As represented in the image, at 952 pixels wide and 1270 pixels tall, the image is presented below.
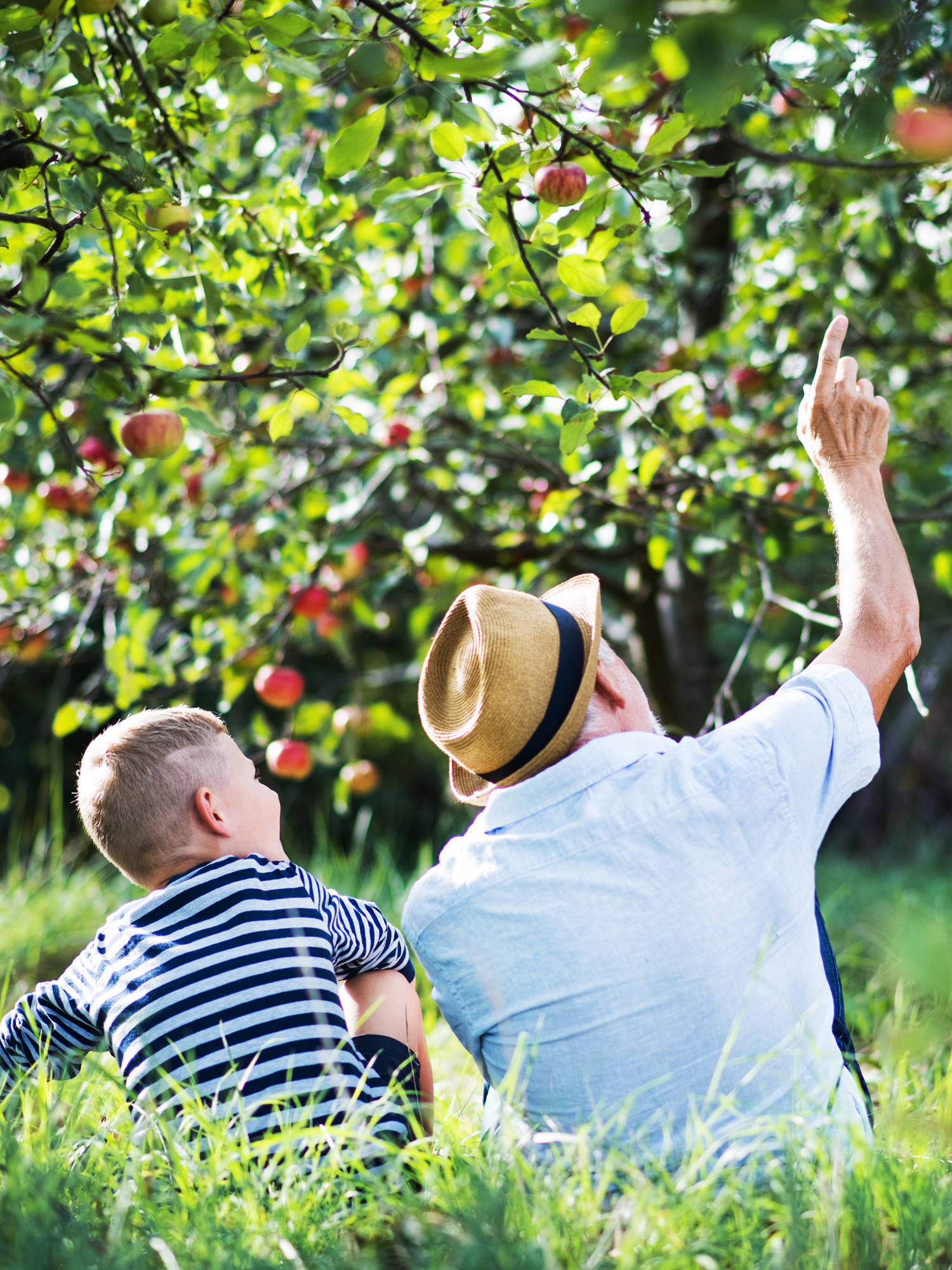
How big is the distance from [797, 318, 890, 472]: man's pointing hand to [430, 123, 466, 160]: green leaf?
1.86 ft

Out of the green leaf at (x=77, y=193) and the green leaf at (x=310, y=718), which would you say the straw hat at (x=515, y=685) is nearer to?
the green leaf at (x=77, y=193)

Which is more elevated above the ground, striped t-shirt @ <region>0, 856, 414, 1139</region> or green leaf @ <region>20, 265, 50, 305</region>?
green leaf @ <region>20, 265, 50, 305</region>

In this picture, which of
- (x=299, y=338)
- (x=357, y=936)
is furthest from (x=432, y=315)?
(x=357, y=936)

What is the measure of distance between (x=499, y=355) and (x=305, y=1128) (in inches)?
94.8

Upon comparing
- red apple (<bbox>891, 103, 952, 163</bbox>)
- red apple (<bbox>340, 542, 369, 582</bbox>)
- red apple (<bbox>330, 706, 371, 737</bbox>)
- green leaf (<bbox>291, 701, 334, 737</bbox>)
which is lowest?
red apple (<bbox>330, 706, 371, 737</bbox>)

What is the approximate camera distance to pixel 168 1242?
1.02 metres

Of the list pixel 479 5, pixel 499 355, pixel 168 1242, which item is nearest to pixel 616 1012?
pixel 168 1242

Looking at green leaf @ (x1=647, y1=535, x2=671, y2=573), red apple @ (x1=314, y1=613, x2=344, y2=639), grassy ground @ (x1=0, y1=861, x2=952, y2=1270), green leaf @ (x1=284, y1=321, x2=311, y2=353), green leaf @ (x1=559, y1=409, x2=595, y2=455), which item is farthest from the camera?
red apple @ (x1=314, y1=613, x2=344, y2=639)

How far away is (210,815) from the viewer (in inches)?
58.1

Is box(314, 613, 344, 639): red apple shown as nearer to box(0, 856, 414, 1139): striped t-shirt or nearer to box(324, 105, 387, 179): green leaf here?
box(0, 856, 414, 1139): striped t-shirt

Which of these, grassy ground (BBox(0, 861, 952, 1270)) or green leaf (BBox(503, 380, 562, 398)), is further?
green leaf (BBox(503, 380, 562, 398))

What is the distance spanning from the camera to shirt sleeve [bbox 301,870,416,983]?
150 cm

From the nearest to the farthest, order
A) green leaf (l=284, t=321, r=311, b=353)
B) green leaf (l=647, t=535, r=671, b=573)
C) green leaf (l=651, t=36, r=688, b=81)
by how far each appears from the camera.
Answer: green leaf (l=651, t=36, r=688, b=81) < green leaf (l=284, t=321, r=311, b=353) < green leaf (l=647, t=535, r=671, b=573)

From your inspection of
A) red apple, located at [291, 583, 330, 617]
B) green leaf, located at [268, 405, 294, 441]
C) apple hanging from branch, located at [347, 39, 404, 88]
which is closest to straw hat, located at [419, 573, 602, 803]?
green leaf, located at [268, 405, 294, 441]
